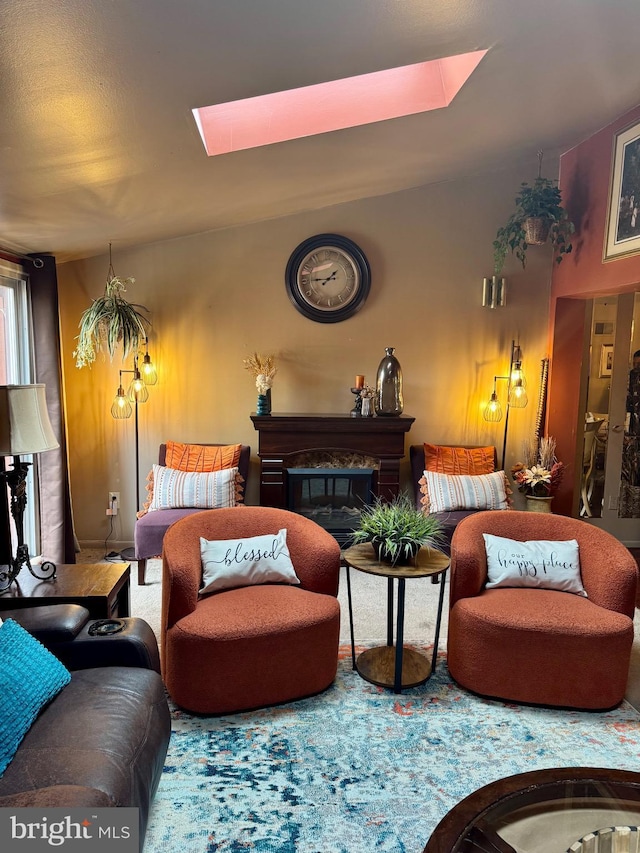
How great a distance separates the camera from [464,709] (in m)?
2.36

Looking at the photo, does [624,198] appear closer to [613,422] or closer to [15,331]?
[613,422]

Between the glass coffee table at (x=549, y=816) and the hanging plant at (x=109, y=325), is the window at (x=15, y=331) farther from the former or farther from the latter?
the glass coffee table at (x=549, y=816)

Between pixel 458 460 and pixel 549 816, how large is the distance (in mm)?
2958

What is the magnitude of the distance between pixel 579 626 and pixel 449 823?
4.22 feet

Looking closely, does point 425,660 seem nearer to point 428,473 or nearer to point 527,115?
point 428,473

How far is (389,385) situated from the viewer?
4.09 metres

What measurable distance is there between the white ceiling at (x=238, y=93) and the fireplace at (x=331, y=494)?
6.47 ft

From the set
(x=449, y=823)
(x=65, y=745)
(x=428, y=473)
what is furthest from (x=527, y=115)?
(x=65, y=745)

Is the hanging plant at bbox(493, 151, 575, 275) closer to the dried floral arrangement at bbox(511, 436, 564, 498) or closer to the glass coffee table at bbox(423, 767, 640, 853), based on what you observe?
the dried floral arrangement at bbox(511, 436, 564, 498)

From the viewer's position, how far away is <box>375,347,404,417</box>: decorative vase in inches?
161

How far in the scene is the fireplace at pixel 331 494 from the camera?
166 inches

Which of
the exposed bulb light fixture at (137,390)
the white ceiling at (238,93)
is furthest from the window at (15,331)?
the exposed bulb light fixture at (137,390)

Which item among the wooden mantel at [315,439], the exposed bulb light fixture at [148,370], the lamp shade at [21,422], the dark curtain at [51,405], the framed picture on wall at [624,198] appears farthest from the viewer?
the exposed bulb light fixture at [148,370]

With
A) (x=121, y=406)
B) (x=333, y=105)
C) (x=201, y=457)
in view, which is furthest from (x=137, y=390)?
(x=333, y=105)
